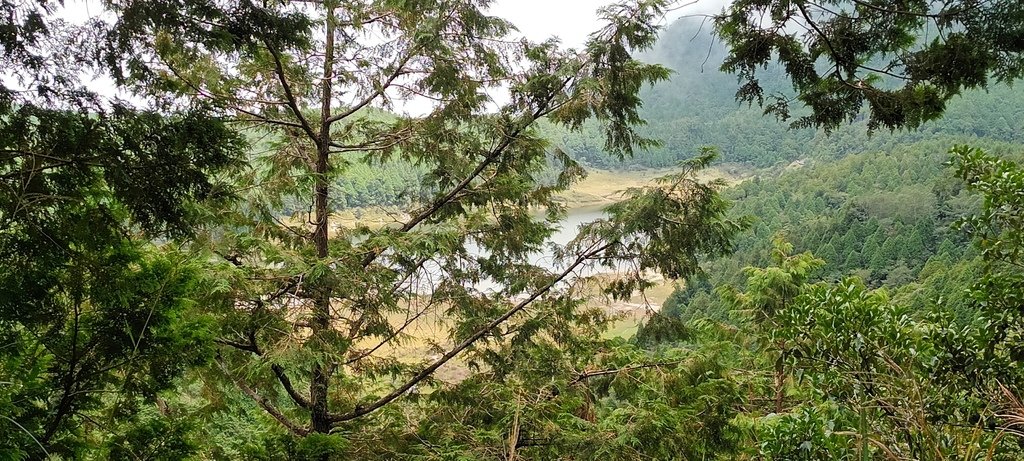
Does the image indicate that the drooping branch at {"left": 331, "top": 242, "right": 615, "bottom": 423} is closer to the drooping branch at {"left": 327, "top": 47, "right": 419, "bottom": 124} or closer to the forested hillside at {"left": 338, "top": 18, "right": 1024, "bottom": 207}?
the drooping branch at {"left": 327, "top": 47, "right": 419, "bottom": 124}

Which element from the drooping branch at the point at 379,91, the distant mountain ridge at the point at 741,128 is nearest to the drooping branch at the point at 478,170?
the drooping branch at the point at 379,91

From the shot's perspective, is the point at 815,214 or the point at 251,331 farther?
the point at 815,214

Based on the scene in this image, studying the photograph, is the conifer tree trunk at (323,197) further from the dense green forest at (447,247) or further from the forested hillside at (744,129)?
the forested hillside at (744,129)

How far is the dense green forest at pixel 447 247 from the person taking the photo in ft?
6.85

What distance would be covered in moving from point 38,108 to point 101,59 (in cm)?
33

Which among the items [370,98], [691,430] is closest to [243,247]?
[370,98]

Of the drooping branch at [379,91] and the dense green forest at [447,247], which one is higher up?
the drooping branch at [379,91]

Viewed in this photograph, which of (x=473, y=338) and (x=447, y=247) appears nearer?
(x=447, y=247)

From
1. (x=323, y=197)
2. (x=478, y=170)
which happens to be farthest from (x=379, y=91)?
(x=478, y=170)

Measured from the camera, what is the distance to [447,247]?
404 centimetres

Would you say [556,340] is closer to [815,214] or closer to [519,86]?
[519,86]

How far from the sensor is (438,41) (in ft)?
13.6

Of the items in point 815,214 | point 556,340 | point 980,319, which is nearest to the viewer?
point 980,319

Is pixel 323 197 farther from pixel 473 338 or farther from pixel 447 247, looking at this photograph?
pixel 473 338
